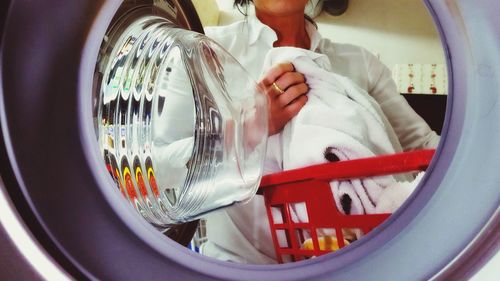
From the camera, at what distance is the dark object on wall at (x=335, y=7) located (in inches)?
27.0

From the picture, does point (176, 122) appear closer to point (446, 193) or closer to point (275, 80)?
point (275, 80)

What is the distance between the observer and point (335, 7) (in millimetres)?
707

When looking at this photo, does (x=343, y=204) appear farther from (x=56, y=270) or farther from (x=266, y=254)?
(x=56, y=270)

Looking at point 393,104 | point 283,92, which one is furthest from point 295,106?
point 393,104

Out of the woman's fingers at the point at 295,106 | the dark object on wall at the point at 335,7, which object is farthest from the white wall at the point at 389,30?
the woman's fingers at the point at 295,106

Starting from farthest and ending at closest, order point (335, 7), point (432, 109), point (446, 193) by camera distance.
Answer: point (335, 7) → point (432, 109) → point (446, 193)

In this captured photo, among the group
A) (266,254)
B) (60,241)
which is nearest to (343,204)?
(266,254)

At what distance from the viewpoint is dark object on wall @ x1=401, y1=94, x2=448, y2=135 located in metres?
0.56

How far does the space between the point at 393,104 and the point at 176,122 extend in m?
0.33

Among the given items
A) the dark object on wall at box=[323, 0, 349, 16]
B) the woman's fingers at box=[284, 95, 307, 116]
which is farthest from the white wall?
the woman's fingers at box=[284, 95, 307, 116]

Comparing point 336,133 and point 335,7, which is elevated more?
point 335,7

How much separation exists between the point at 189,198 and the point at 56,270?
1.02 ft

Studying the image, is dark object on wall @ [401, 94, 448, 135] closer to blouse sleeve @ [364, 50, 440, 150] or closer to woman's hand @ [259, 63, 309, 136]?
blouse sleeve @ [364, 50, 440, 150]

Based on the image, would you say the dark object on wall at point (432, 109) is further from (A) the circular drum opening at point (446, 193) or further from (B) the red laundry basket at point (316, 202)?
(A) the circular drum opening at point (446, 193)
